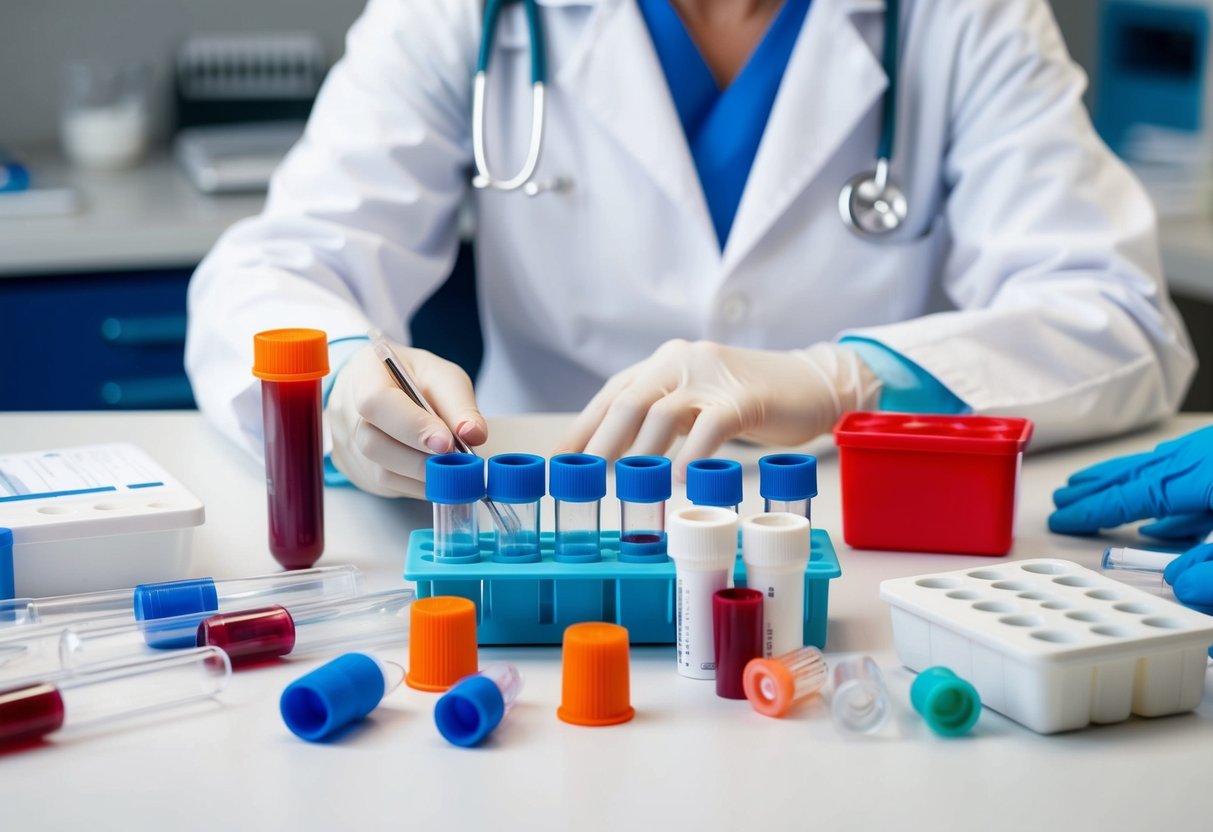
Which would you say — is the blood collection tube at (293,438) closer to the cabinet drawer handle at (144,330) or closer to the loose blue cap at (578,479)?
the loose blue cap at (578,479)

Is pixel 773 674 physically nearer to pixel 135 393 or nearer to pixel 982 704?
pixel 982 704

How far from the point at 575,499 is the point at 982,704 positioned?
24 centimetres

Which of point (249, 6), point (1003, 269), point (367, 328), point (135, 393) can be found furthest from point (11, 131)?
point (1003, 269)

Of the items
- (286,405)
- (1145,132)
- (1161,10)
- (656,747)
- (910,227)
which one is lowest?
(656,747)

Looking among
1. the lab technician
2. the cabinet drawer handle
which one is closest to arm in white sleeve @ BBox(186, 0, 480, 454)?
the lab technician

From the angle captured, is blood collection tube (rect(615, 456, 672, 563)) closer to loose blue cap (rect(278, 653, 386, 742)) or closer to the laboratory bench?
the laboratory bench

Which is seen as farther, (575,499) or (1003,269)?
(1003,269)

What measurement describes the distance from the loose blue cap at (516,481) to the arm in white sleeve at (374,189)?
1.49ft

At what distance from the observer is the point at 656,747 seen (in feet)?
2.15

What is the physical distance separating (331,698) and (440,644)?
73 millimetres

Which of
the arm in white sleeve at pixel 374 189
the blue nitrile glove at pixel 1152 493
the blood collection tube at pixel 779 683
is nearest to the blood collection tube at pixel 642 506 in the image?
the blood collection tube at pixel 779 683

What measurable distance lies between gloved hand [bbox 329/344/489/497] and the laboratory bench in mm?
187

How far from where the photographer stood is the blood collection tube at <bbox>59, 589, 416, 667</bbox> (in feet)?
2.40

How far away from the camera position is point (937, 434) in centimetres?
90
